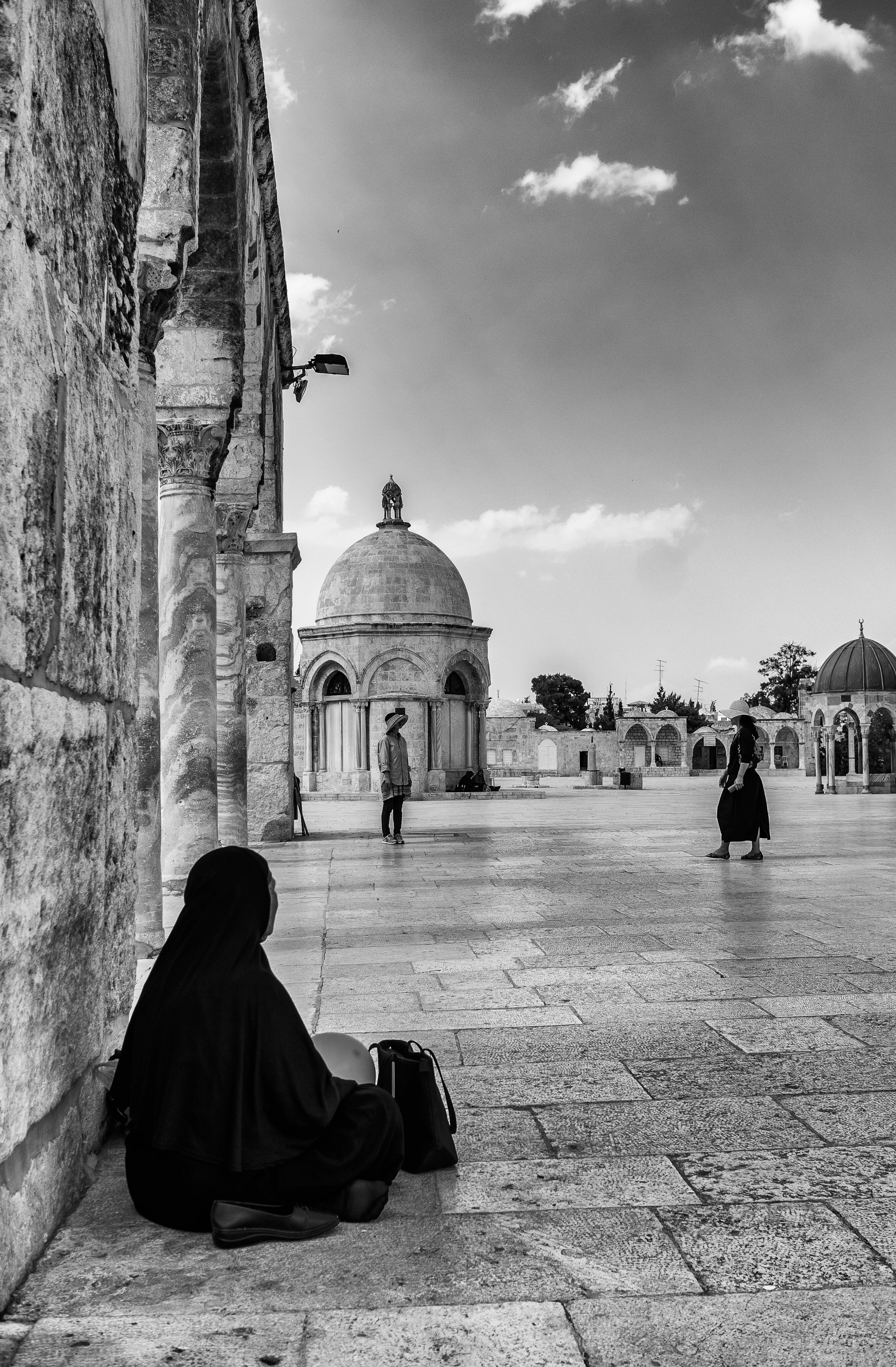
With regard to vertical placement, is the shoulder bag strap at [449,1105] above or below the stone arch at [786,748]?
below

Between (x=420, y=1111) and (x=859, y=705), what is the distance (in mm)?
41586

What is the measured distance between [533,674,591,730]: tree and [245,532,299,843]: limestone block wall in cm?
8041

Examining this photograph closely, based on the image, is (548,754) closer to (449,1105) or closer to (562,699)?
(562,699)

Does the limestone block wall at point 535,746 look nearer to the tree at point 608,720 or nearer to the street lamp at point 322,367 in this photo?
the tree at point 608,720

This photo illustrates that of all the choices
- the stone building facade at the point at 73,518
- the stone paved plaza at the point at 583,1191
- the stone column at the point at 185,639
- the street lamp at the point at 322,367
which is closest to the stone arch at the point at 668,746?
the street lamp at the point at 322,367

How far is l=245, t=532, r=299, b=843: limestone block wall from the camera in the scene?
14.7 m

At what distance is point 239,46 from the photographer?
8742 mm

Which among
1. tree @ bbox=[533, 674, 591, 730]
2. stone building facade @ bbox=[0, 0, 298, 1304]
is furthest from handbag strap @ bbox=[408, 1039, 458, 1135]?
tree @ bbox=[533, 674, 591, 730]

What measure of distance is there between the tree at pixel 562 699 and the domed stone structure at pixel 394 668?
62.8m

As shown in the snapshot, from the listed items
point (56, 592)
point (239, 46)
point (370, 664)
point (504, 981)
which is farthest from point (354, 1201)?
point (370, 664)

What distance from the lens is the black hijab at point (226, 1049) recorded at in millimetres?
2713

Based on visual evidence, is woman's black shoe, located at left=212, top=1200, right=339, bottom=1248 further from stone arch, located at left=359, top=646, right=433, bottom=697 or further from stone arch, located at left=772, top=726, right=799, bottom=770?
stone arch, located at left=772, top=726, right=799, bottom=770

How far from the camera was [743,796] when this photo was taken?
443 inches

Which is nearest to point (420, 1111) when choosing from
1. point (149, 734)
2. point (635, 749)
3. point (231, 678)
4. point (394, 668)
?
point (149, 734)
